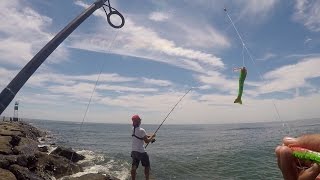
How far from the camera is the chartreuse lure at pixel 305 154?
43.7 inches

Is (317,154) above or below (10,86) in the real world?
below

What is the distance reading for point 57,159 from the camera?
17.5m

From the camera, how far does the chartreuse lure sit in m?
1.11

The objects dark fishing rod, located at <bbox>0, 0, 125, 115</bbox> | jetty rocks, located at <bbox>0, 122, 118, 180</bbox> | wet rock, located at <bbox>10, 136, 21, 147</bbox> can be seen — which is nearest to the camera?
dark fishing rod, located at <bbox>0, 0, 125, 115</bbox>

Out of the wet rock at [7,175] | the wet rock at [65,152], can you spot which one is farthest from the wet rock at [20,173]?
the wet rock at [65,152]

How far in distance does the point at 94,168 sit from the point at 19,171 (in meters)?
10.3

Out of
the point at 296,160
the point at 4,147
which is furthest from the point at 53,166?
the point at 296,160

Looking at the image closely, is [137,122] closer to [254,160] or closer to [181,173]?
[181,173]

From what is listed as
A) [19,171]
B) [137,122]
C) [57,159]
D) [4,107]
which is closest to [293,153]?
[4,107]

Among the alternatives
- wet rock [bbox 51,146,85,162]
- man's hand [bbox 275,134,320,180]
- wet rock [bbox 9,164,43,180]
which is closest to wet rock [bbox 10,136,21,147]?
wet rock [bbox 51,146,85,162]

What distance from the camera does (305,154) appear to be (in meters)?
1.17

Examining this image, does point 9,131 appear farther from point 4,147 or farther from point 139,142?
point 139,142

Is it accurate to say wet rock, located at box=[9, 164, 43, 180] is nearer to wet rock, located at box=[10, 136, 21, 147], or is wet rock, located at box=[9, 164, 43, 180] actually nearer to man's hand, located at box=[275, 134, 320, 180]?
wet rock, located at box=[10, 136, 21, 147]

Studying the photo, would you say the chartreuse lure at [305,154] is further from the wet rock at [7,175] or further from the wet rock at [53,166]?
the wet rock at [53,166]
